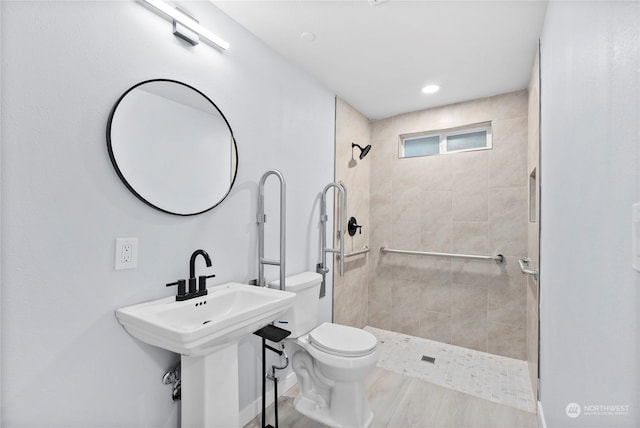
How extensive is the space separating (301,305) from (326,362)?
0.38m

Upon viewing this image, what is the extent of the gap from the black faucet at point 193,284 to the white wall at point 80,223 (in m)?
0.07

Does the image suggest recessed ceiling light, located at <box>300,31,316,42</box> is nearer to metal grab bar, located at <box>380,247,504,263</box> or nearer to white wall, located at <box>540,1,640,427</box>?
white wall, located at <box>540,1,640,427</box>

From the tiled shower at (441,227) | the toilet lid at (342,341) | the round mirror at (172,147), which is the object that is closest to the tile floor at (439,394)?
the tiled shower at (441,227)

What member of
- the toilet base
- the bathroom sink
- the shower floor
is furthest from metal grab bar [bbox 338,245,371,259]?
the bathroom sink

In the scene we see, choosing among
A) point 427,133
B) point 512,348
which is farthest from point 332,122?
point 512,348

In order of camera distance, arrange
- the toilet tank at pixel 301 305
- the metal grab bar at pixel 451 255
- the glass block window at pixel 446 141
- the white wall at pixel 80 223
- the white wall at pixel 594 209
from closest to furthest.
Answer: the white wall at pixel 594 209 < the white wall at pixel 80 223 < the toilet tank at pixel 301 305 < the metal grab bar at pixel 451 255 < the glass block window at pixel 446 141

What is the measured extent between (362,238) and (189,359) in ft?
7.05

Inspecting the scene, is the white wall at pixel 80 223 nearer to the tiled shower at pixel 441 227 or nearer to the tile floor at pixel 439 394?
the tile floor at pixel 439 394

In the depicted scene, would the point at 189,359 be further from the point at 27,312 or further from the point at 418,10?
the point at 418,10

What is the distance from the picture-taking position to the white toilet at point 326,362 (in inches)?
65.7

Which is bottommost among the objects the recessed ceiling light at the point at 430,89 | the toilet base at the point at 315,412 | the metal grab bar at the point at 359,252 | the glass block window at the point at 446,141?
the toilet base at the point at 315,412

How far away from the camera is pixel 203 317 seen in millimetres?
1390

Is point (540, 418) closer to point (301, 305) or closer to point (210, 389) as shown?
point (301, 305)

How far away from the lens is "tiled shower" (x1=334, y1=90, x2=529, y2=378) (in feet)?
8.32
